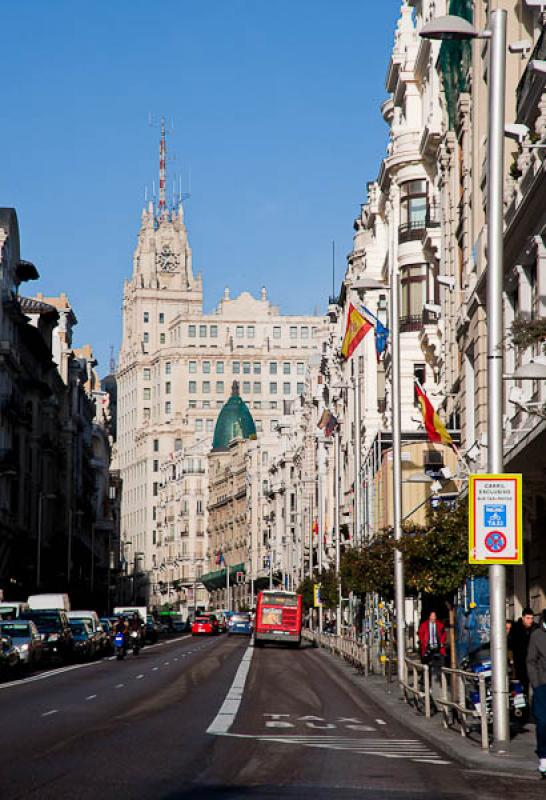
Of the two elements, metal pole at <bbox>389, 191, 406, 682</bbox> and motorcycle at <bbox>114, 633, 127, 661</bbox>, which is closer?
metal pole at <bbox>389, 191, 406, 682</bbox>

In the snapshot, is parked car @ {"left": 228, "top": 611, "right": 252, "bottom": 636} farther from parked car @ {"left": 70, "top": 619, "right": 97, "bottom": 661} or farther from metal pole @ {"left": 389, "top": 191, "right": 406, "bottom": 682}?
metal pole @ {"left": 389, "top": 191, "right": 406, "bottom": 682}

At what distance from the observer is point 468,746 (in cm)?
2052

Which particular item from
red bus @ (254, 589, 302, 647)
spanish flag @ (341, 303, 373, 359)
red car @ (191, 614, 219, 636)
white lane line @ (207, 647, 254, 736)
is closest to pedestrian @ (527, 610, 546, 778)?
white lane line @ (207, 647, 254, 736)

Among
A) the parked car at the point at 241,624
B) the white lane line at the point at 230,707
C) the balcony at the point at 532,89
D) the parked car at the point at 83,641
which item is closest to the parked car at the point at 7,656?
the white lane line at the point at 230,707

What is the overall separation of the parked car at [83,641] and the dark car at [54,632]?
1431mm

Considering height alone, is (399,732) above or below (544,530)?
below

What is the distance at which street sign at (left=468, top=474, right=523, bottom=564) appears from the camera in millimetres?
20016

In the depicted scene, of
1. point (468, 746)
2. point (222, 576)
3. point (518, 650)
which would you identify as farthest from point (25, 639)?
point (222, 576)

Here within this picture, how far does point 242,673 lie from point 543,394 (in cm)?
2440

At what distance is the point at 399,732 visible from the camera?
24.6 metres

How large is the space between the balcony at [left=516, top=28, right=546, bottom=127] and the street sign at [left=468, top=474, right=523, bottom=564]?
8251mm

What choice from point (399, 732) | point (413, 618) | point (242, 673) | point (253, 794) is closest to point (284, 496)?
point (413, 618)

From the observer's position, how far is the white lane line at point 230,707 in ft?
78.4

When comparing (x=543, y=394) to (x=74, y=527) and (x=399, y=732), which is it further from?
(x=74, y=527)
